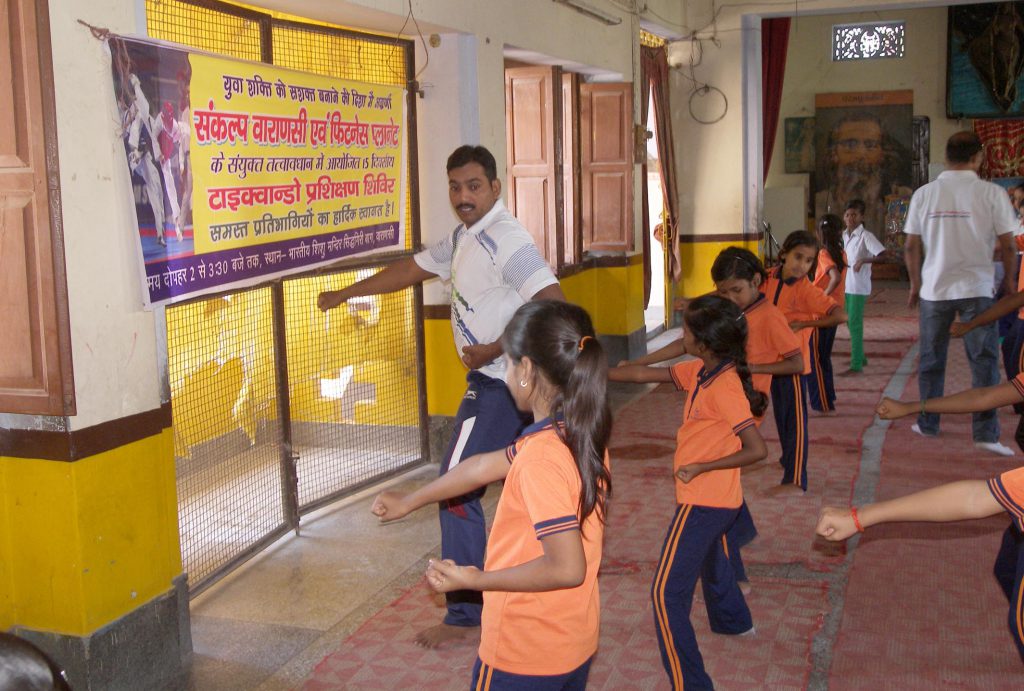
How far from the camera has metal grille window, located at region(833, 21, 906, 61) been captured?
1620 cm

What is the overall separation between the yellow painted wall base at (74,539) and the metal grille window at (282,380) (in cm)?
85

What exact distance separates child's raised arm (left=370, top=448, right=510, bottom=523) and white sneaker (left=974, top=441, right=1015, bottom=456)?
477 cm

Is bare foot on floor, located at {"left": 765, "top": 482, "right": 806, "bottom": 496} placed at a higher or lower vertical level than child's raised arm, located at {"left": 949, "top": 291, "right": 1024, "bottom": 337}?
lower

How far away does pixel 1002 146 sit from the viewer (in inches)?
629

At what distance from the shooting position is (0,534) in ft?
11.0

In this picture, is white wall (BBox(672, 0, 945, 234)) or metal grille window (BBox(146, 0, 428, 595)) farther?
white wall (BBox(672, 0, 945, 234))

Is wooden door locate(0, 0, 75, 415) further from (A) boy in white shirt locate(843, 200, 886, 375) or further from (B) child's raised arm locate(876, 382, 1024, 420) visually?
(A) boy in white shirt locate(843, 200, 886, 375)

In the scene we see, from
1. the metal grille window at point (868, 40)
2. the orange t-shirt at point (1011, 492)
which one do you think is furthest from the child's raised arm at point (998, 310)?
the metal grille window at point (868, 40)

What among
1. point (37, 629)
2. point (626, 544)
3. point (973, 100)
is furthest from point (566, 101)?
point (973, 100)

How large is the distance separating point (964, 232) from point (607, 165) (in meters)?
3.40

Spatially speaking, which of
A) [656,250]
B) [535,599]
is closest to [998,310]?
[535,599]

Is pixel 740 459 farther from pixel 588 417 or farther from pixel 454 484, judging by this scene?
pixel 588 417

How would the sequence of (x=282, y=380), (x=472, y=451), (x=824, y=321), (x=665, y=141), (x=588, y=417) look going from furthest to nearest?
1. (x=665, y=141)
2. (x=824, y=321)
3. (x=282, y=380)
4. (x=472, y=451)
5. (x=588, y=417)

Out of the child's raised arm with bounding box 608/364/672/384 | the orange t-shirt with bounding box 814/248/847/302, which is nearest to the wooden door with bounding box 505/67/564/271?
the orange t-shirt with bounding box 814/248/847/302
